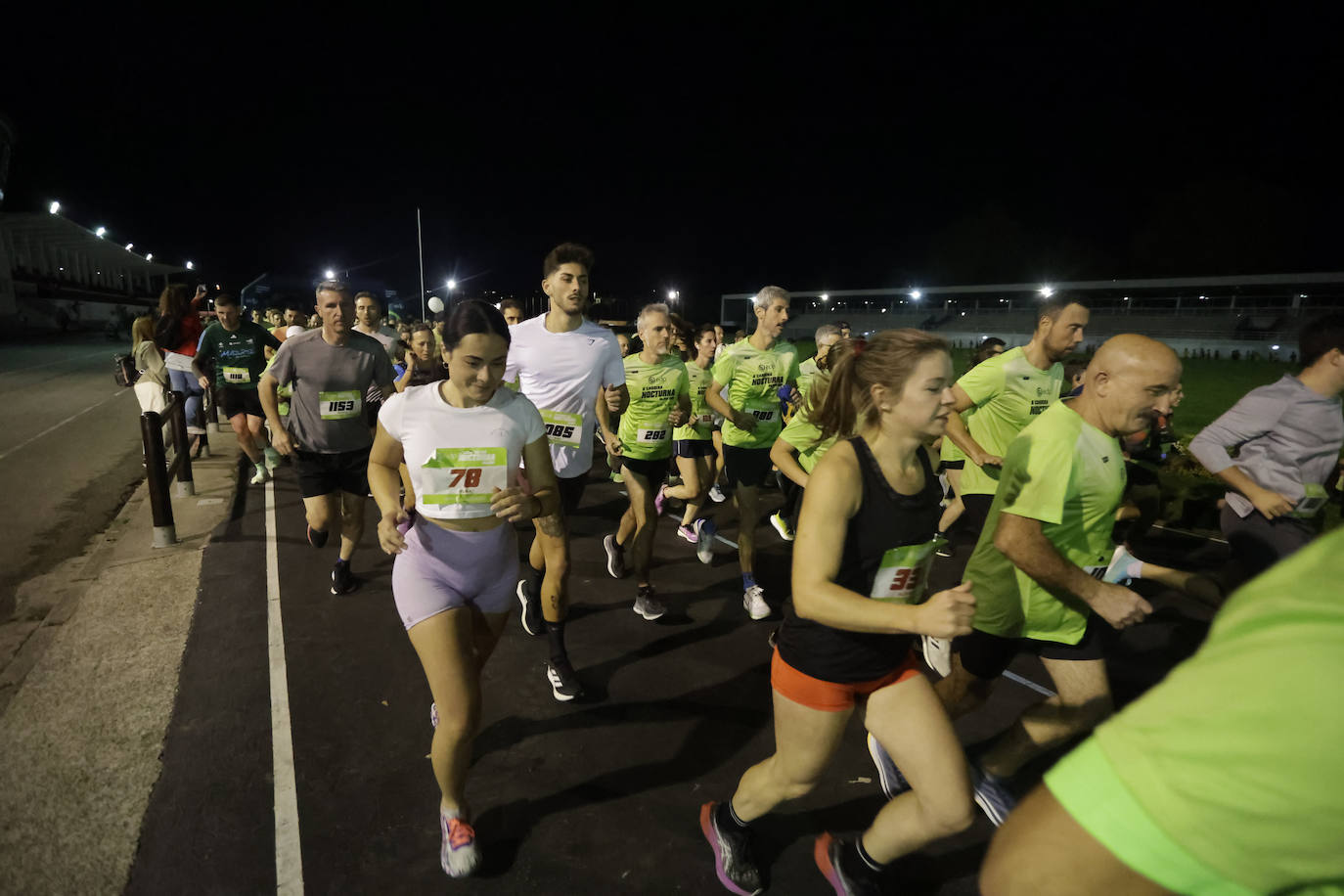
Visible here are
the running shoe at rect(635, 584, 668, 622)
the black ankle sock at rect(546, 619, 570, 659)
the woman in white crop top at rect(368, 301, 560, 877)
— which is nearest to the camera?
the woman in white crop top at rect(368, 301, 560, 877)

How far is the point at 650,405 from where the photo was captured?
5660 mm

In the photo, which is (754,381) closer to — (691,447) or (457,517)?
→ (691,447)

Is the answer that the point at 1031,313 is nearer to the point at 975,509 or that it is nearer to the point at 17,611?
the point at 975,509

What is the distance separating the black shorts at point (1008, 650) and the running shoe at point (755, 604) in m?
2.20

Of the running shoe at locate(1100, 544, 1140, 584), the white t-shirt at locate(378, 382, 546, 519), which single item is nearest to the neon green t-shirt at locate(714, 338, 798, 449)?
the running shoe at locate(1100, 544, 1140, 584)

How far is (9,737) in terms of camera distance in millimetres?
3541

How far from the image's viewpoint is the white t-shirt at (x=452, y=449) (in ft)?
9.18

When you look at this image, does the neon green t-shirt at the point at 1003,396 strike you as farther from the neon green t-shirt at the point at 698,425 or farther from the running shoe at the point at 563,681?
the running shoe at the point at 563,681

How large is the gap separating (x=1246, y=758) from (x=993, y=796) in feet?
9.20

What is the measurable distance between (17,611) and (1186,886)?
280 inches

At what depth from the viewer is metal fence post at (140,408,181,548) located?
246 inches

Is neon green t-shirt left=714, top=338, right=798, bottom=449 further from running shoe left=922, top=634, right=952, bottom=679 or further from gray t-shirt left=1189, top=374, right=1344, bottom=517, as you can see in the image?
gray t-shirt left=1189, top=374, right=1344, bottom=517

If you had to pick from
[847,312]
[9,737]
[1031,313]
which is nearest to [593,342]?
[9,737]

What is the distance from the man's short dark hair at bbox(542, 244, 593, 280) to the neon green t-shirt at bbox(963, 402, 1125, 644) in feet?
9.46
